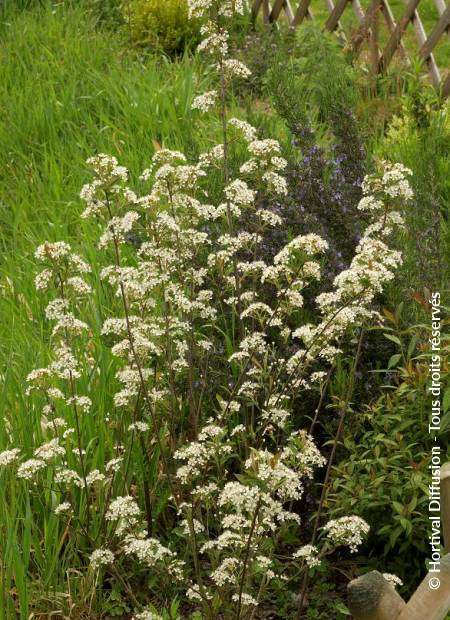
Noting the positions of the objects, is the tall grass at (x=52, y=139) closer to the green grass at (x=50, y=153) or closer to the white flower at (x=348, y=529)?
the green grass at (x=50, y=153)

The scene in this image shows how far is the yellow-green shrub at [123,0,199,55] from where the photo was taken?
6973mm

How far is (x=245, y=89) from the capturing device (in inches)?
256

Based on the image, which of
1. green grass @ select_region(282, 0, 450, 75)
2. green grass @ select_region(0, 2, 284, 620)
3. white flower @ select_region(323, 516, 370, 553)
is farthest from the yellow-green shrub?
white flower @ select_region(323, 516, 370, 553)

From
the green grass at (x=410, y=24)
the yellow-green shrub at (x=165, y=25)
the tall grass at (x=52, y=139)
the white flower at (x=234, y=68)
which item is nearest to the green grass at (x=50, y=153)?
the tall grass at (x=52, y=139)

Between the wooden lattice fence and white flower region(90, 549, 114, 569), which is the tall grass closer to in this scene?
white flower region(90, 549, 114, 569)

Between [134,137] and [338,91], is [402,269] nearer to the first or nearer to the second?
[338,91]

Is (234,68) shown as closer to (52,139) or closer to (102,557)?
(102,557)

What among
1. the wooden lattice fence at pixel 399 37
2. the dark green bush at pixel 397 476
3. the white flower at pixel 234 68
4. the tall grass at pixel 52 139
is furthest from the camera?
the wooden lattice fence at pixel 399 37

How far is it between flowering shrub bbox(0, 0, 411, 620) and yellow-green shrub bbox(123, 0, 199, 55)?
4.12 metres

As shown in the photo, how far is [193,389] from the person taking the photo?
269 centimetres

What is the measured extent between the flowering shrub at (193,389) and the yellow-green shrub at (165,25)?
412cm

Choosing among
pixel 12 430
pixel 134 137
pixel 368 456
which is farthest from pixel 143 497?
pixel 134 137

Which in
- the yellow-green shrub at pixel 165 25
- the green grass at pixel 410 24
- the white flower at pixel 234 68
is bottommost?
the green grass at pixel 410 24

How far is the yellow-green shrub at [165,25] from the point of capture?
22.9 ft
